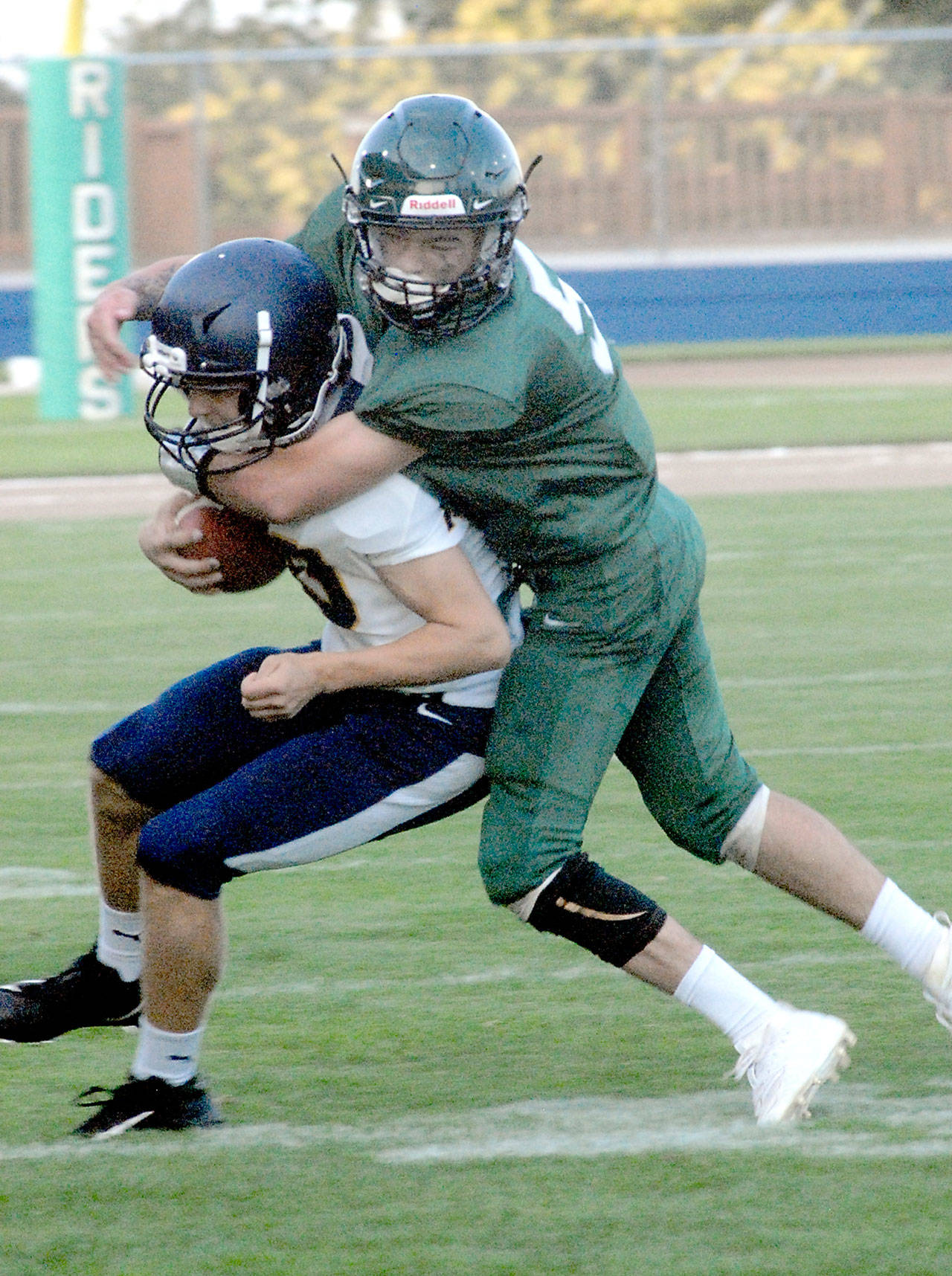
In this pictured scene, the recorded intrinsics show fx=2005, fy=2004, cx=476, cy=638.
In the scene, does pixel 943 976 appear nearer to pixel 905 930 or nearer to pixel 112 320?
pixel 905 930

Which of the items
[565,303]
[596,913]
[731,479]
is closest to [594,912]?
[596,913]

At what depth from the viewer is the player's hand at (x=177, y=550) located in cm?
327

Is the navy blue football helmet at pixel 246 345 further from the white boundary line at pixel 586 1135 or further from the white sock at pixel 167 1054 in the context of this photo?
the white boundary line at pixel 586 1135

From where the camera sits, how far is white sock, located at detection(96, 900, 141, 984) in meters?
3.46

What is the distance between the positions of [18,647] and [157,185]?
12.5 m

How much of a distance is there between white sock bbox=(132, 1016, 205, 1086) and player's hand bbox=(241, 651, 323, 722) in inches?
20.6

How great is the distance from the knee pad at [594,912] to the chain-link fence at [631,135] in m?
16.1

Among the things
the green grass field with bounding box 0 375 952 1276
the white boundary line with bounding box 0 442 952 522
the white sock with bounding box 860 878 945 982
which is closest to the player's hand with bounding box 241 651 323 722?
the green grass field with bounding box 0 375 952 1276

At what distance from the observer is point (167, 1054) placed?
3.12 meters

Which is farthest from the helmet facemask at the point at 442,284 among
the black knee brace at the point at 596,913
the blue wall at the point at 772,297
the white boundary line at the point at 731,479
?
the blue wall at the point at 772,297

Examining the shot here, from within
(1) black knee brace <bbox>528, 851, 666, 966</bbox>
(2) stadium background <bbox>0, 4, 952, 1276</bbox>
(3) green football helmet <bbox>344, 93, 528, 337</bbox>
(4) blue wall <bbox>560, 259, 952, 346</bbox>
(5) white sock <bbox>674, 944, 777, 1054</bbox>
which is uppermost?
(3) green football helmet <bbox>344, 93, 528, 337</bbox>

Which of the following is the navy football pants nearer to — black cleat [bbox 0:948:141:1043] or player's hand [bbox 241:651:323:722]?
player's hand [bbox 241:651:323:722]

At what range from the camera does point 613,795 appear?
5.22 m

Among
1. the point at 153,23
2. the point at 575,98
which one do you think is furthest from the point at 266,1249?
the point at 153,23
